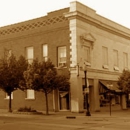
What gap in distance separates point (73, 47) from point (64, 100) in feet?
18.3

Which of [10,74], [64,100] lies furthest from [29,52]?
[64,100]

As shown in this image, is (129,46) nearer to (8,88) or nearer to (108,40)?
(108,40)

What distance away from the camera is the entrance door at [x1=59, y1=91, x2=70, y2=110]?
98.7 ft

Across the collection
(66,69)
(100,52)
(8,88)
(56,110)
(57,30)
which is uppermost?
(57,30)

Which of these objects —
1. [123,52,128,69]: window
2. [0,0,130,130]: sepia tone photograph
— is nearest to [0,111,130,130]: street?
[0,0,130,130]: sepia tone photograph

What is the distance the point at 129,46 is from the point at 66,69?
44.4ft

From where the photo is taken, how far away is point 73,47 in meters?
29.7

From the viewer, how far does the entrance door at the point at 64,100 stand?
98.7 ft

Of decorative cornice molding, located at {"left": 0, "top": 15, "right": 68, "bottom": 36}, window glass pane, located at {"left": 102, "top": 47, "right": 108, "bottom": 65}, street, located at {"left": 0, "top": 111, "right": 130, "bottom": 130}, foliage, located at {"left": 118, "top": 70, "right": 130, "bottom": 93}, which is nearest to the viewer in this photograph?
street, located at {"left": 0, "top": 111, "right": 130, "bottom": 130}

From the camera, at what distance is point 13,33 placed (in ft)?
118

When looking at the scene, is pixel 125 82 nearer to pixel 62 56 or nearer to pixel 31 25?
pixel 62 56

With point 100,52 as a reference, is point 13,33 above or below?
above

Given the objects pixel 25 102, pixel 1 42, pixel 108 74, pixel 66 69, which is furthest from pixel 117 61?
pixel 1 42

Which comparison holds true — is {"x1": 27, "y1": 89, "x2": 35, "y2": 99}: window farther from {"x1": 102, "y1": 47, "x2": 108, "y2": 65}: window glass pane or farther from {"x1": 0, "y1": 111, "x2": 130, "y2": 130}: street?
{"x1": 0, "y1": 111, "x2": 130, "y2": 130}: street
